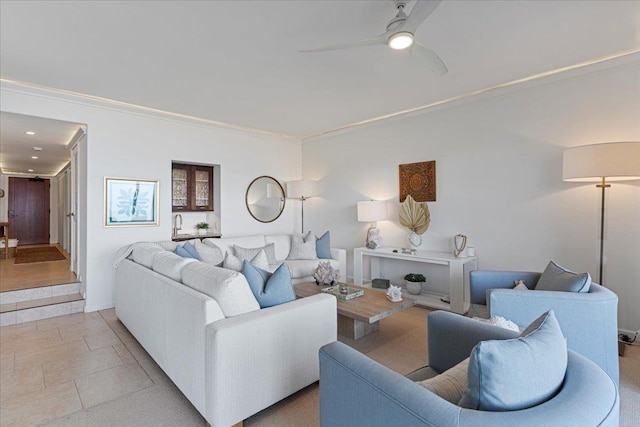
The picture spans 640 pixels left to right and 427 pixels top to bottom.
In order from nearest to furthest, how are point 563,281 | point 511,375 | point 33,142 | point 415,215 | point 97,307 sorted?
1. point 511,375
2. point 563,281
3. point 97,307
4. point 415,215
5. point 33,142

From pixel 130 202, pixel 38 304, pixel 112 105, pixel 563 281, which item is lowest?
pixel 38 304

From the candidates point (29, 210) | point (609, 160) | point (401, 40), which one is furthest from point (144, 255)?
point (29, 210)

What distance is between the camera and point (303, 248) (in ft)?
15.8

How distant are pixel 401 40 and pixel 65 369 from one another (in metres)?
3.53

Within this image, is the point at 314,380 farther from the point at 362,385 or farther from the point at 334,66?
the point at 334,66

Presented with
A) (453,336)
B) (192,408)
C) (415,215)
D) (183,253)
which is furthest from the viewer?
(415,215)

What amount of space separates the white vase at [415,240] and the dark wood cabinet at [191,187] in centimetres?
340

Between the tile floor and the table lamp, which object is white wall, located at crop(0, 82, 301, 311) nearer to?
the tile floor

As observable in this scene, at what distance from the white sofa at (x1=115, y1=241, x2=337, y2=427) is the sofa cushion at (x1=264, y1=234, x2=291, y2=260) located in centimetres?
258

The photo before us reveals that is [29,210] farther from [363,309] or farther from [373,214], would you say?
[363,309]

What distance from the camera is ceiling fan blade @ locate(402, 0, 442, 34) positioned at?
172 cm

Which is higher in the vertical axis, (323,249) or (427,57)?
(427,57)

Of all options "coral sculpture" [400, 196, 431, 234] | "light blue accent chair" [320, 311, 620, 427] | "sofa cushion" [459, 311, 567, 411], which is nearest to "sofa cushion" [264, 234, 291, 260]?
"coral sculpture" [400, 196, 431, 234]

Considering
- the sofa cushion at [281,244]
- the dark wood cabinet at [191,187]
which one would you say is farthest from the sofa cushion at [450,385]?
the dark wood cabinet at [191,187]
